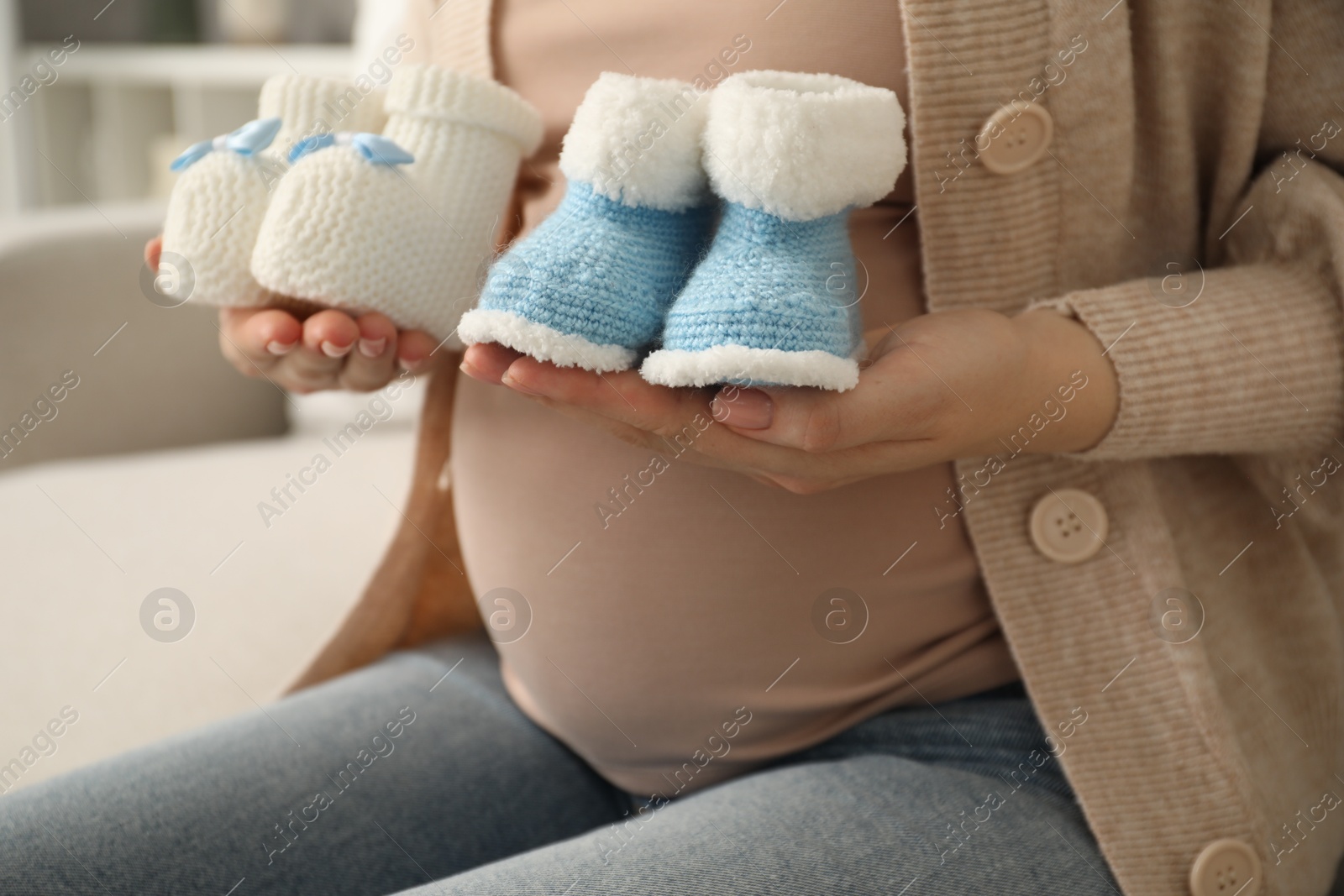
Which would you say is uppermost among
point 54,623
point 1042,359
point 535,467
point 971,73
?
point 971,73

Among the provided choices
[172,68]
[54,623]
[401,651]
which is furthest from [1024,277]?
[172,68]

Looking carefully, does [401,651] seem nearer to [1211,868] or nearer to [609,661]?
[609,661]

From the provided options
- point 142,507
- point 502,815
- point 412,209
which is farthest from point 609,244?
point 142,507

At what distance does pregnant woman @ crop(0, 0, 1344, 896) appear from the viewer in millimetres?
477

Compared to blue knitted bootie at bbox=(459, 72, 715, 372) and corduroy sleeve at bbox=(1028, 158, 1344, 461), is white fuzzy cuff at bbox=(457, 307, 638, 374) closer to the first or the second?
blue knitted bootie at bbox=(459, 72, 715, 372)

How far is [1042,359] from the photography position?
47 cm

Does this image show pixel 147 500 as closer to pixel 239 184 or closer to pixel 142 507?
pixel 142 507

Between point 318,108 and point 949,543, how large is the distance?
40 centimetres

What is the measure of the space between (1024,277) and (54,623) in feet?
2.60

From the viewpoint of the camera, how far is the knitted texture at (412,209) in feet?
1.54

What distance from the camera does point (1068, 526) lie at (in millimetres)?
527

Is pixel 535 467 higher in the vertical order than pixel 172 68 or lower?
higher

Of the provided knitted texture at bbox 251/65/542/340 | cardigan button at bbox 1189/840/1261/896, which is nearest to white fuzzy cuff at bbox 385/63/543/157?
knitted texture at bbox 251/65/542/340

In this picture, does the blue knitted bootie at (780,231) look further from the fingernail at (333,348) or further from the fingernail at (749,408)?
the fingernail at (333,348)
